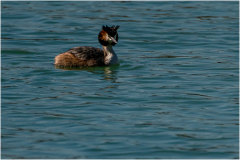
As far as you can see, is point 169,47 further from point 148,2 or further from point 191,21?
point 148,2

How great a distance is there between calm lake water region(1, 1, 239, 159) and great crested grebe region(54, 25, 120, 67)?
0.76 feet

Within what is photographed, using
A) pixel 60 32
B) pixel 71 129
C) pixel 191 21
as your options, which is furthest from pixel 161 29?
pixel 71 129

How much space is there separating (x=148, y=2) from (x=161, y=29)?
5.98 metres

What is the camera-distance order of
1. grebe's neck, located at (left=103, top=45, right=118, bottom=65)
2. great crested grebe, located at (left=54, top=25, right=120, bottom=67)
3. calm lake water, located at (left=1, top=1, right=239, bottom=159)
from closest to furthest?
calm lake water, located at (left=1, top=1, right=239, bottom=159)
great crested grebe, located at (left=54, top=25, right=120, bottom=67)
grebe's neck, located at (left=103, top=45, right=118, bottom=65)

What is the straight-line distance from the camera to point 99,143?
8.58 metres

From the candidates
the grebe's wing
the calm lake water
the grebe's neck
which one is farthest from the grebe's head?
the calm lake water

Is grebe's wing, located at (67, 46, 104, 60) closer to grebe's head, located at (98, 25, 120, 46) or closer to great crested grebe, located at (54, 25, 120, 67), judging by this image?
great crested grebe, located at (54, 25, 120, 67)

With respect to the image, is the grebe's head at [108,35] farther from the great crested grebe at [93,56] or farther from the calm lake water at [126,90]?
the calm lake water at [126,90]

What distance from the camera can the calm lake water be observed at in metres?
8.58

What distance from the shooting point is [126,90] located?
1199cm

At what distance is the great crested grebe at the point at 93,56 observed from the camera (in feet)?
47.0

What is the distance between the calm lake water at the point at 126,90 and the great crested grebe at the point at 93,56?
233 mm

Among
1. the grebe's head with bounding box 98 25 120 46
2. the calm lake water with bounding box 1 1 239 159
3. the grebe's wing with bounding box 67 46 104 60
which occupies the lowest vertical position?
the calm lake water with bounding box 1 1 239 159

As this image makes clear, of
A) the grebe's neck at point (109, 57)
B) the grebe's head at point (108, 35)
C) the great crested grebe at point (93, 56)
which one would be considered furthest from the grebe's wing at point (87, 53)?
the grebe's head at point (108, 35)
